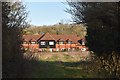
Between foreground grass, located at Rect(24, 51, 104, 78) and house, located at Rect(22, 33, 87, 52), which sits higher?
house, located at Rect(22, 33, 87, 52)

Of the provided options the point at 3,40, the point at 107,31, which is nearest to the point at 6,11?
the point at 3,40

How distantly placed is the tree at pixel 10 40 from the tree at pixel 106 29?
298 cm

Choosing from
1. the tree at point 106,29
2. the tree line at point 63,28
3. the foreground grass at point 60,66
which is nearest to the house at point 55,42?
the tree line at point 63,28

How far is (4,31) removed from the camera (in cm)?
1044

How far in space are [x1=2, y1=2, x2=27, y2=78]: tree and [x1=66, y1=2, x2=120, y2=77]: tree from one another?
298 centimetres

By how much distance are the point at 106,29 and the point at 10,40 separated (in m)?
3.73

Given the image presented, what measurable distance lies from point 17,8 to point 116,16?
4.44 metres

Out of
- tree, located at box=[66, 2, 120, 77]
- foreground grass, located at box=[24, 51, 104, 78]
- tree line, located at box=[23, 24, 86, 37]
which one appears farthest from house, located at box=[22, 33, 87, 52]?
tree, located at box=[66, 2, 120, 77]

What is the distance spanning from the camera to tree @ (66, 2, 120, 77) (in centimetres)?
1073

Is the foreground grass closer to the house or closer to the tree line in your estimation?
the house

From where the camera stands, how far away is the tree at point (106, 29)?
1073cm

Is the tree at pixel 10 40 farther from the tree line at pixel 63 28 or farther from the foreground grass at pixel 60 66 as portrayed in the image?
the foreground grass at pixel 60 66

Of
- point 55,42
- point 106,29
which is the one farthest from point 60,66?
point 55,42

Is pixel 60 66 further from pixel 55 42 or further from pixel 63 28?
pixel 55 42
